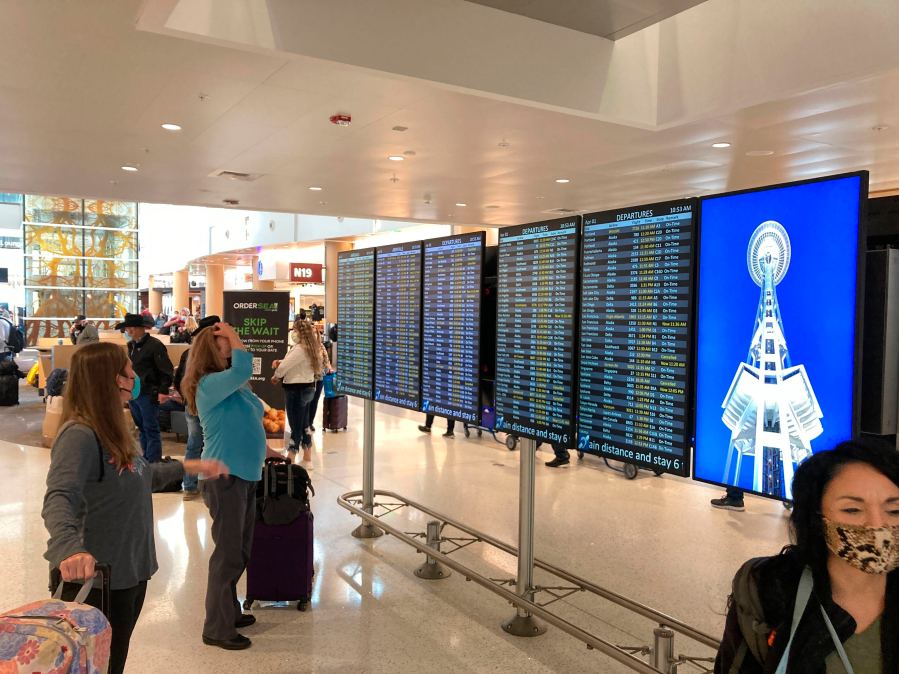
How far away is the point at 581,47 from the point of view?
617cm

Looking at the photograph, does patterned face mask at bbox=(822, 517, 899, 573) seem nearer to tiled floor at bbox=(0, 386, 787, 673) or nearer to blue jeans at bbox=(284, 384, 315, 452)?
tiled floor at bbox=(0, 386, 787, 673)

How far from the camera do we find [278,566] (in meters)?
4.11

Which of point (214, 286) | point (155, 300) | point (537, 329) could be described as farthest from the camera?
point (155, 300)

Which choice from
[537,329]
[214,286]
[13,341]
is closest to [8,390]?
[13,341]

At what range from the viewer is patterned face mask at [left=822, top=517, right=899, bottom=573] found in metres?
1.28

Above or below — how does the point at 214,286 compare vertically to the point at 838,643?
above

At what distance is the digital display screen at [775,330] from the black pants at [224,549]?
2353mm

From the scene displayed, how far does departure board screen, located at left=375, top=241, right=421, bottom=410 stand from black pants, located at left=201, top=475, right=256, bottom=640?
1385mm

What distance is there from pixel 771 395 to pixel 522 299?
1631 millimetres

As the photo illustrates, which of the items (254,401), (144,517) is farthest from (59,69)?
(144,517)

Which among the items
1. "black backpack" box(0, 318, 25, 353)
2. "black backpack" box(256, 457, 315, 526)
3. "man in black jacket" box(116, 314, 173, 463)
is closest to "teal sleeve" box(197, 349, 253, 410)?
"black backpack" box(256, 457, 315, 526)

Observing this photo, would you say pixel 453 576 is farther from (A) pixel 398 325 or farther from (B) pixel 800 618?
(B) pixel 800 618

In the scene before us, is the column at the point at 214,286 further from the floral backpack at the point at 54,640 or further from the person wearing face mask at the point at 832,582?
the person wearing face mask at the point at 832,582

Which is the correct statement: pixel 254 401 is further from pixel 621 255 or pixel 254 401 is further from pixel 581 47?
pixel 581 47
